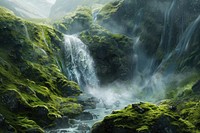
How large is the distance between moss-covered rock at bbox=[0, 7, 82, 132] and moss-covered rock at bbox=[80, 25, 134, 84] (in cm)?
1894

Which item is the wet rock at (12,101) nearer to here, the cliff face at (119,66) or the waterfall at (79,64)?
the cliff face at (119,66)

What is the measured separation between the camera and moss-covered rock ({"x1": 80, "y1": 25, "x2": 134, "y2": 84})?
156125 millimetres

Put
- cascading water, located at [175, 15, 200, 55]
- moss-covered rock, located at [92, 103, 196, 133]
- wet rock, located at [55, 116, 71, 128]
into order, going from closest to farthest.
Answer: moss-covered rock, located at [92, 103, 196, 133] < wet rock, located at [55, 116, 71, 128] < cascading water, located at [175, 15, 200, 55]

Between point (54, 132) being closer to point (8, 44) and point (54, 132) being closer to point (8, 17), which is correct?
point (8, 44)

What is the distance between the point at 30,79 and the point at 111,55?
2337 inches

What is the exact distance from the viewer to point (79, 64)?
6019 inches

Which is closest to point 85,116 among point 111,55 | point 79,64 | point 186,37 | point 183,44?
point 79,64

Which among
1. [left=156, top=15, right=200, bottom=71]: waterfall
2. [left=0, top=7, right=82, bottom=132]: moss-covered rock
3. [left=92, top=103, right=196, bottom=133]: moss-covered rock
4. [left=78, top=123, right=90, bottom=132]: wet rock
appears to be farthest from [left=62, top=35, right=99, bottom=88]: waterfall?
[left=92, top=103, right=196, bottom=133]: moss-covered rock

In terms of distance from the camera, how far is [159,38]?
16150cm

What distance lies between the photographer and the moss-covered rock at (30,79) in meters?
79.4

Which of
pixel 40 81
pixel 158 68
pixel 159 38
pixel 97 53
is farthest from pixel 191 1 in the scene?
pixel 40 81

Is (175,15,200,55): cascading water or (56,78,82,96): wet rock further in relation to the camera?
(175,15,200,55): cascading water

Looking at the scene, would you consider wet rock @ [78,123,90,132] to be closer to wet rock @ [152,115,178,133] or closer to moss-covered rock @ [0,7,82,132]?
moss-covered rock @ [0,7,82,132]

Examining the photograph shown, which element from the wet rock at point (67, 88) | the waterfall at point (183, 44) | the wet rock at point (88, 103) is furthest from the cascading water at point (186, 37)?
the wet rock at point (67, 88)
